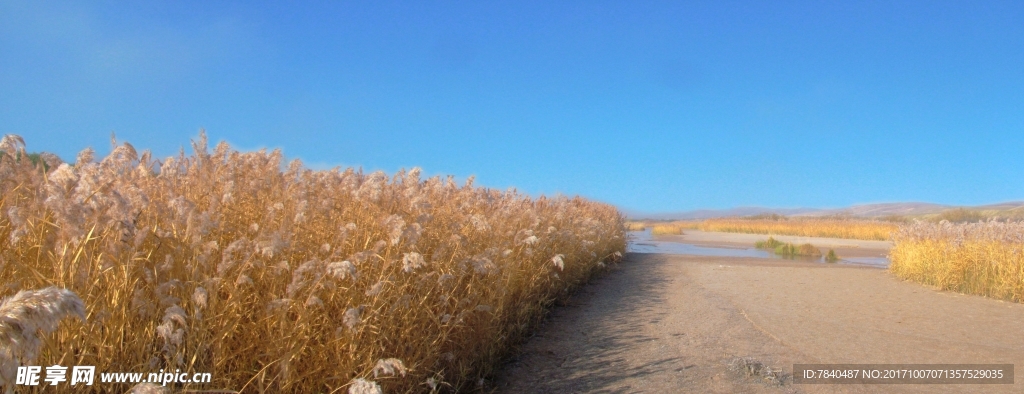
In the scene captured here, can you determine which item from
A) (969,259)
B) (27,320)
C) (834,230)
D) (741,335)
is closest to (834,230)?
(834,230)

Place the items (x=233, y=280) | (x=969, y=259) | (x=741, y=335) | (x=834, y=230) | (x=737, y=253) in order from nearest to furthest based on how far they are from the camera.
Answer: (x=233, y=280) < (x=741, y=335) < (x=969, y=259) < (x=737, y=253) < (x=834, y=230)

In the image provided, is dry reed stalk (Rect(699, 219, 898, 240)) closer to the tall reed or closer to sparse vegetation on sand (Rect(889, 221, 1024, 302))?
the tall reed

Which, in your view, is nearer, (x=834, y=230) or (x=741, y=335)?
(x=741, y=335)

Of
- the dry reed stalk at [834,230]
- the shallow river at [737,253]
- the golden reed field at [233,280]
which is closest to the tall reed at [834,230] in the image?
the dry reed stalk at [834,230]

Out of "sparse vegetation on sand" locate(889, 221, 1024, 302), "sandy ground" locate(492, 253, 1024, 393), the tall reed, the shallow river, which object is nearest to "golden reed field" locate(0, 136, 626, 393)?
"sandy ground" locate(492, 253, 1024, 393)

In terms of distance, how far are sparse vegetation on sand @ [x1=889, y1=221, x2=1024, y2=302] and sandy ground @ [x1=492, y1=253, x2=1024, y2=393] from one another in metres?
0.46

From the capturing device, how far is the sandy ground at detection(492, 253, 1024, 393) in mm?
4422

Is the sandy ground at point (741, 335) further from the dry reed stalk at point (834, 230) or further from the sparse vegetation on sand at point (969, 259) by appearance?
the dry reed stalk at point (834, 230)

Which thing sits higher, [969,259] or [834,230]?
[834,230]

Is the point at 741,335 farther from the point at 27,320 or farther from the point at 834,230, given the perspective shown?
the point at 834,230

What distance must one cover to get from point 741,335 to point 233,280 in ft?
15.7

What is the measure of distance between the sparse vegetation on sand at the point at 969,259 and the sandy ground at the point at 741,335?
46 cm

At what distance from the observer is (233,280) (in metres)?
3.04

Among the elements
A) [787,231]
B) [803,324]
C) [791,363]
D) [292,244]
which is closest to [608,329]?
[791,363]
